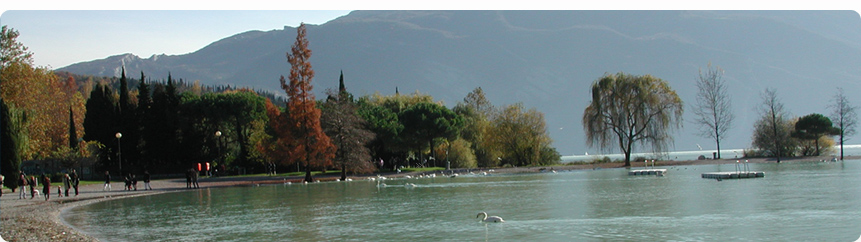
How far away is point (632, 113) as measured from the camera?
61.8 meters

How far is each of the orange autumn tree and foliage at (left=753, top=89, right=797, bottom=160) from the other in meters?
40.5

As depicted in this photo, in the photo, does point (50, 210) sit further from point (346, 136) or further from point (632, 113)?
point (632, 113)

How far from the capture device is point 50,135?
62.5 meters

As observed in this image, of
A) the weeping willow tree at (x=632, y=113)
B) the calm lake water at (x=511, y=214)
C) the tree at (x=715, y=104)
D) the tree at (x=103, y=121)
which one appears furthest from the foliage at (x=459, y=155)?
the calm lake water at (x=511, y=214)

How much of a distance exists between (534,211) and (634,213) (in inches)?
136

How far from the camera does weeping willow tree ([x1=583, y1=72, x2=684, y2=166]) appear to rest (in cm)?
6119

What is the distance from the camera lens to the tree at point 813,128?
65.2 metres

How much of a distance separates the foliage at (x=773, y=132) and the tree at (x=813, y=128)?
1.24 m

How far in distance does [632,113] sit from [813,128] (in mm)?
17574

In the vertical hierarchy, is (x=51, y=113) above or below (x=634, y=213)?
above

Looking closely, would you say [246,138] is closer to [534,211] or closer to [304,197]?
Answer: [304,197]

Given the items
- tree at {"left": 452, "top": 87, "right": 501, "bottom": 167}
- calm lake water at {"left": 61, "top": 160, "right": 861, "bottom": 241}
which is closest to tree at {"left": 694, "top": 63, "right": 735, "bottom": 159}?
tree at {"left": 452, "top": 87, "right": 501, "bottom": 167}

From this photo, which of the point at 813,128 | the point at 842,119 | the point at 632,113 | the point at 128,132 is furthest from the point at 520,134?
the point at 128,132

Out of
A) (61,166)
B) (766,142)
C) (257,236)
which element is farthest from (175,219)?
(766,142)
